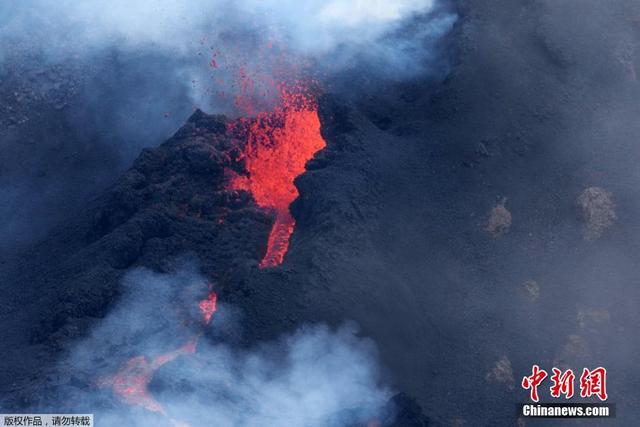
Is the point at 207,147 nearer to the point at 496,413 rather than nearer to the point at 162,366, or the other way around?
the point at 162,366

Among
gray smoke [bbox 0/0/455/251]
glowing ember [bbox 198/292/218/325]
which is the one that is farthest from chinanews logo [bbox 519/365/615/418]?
gray smoke [bbox 0/0/455/251]

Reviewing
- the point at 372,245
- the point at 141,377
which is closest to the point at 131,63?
the point at 372,245

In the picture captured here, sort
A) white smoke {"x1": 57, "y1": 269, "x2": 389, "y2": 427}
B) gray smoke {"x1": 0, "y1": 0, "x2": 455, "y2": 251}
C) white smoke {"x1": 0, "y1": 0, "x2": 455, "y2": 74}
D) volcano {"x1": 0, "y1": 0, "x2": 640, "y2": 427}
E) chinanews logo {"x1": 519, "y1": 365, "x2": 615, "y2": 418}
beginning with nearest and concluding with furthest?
white smoke {"x1": 57, "y1": 269, "x2": 389, "y2": 427}
volcano {"x1": 0, "y1": 0, "x2": 640, "y2": 427}
chinanews logo {"x1": 519, "y1": 365, "x2": 615, "y2": 418}
gray smoke {"x1": 0, "y1": 0, "x2": 455, "y2": 251}
white smoke {"x1": 0, "y1": 0, "x2": 455, "y2": 74}

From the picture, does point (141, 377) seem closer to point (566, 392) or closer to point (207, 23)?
point (566, 392)

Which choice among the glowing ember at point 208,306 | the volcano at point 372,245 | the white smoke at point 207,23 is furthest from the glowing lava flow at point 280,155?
the white smoke at point 207,23

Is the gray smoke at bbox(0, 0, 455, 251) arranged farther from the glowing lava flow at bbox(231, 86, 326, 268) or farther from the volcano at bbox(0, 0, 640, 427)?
the glowing lava flow at bbox(231, 86, 326, 268)
